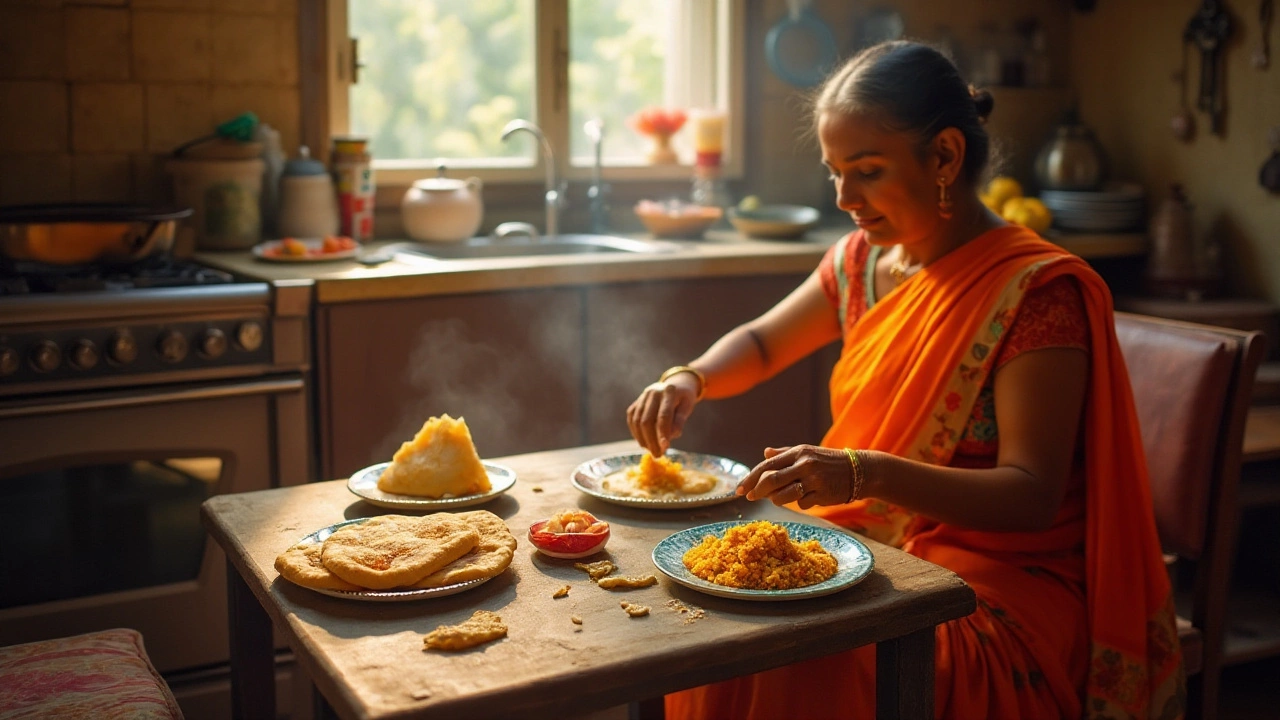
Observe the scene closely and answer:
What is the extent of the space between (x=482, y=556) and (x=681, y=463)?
0.51m

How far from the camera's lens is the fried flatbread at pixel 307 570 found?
1.29m

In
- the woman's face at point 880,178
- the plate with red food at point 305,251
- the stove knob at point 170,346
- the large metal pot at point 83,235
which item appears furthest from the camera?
the plate with red food at point 305,251

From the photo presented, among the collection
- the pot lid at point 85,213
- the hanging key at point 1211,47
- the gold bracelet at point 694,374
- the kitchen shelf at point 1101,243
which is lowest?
the gold bracelet at point 694,374

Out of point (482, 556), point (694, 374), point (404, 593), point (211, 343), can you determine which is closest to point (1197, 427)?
point (694, 374)

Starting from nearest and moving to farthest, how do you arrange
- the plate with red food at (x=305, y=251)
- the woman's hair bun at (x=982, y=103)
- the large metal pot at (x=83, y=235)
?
1. the woman's hair bun at (x=982, y=103)
2. the large metal pot at (x=83, y=235)
3. the plate with red food at (x=305, y=251)

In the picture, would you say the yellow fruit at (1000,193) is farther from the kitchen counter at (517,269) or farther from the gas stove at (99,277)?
the gas stove at (99,277)

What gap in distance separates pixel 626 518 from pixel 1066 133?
2.82m

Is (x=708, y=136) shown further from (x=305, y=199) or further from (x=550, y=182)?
(x=305, y=199)

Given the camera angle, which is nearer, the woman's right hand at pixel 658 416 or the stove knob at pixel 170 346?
the woman's right hand at pixel 658 416

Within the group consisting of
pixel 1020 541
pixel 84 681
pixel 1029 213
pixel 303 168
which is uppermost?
pixel 303 168

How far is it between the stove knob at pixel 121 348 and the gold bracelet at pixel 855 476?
4.78 ft

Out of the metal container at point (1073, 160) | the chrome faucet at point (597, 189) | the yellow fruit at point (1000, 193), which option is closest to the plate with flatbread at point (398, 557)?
the chrome faucet at point (597, 189)

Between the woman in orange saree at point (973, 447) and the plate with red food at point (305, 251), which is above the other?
the plate with red food at point (305, 251)

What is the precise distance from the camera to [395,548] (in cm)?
135
